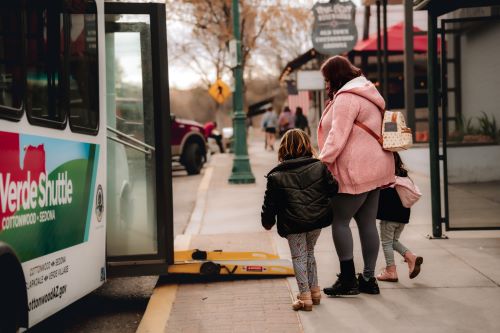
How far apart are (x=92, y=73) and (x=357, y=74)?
2025 mm

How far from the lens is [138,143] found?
6574mm

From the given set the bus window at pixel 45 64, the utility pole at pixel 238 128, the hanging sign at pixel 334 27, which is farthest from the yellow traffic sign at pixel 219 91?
the bus window at pixel 45 64

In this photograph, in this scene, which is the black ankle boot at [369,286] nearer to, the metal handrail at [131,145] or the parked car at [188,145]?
the metal handrail at [131,145]

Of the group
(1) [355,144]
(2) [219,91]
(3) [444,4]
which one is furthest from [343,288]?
(2) [219,91]

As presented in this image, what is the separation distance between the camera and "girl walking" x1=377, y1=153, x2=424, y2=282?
6.33 metres

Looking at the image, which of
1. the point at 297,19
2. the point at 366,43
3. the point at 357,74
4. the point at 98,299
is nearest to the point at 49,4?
the point at 357,74

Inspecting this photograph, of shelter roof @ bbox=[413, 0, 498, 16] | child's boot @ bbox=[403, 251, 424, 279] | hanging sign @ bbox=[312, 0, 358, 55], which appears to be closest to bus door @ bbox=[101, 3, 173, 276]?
child's boot @ bbox=[403, 251, 424, 279]

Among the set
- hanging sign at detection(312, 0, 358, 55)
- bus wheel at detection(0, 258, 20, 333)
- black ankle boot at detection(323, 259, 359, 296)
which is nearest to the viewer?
bus wheel at detection(0, 258, 20, 333)

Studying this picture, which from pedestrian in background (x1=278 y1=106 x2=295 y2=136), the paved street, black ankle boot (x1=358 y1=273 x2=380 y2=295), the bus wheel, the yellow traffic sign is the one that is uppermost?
the yellow traffic sign

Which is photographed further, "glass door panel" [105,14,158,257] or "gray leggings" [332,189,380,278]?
"glass door panel" [105,14,158,257]

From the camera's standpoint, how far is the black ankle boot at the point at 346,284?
19.6 ft

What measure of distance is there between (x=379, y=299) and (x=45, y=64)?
3021 mm

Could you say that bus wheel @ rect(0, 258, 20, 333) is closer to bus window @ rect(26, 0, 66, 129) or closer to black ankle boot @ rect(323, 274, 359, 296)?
bus window @ rect(26, 0, 66, 129)

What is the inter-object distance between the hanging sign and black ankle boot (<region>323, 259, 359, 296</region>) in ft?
36.3
